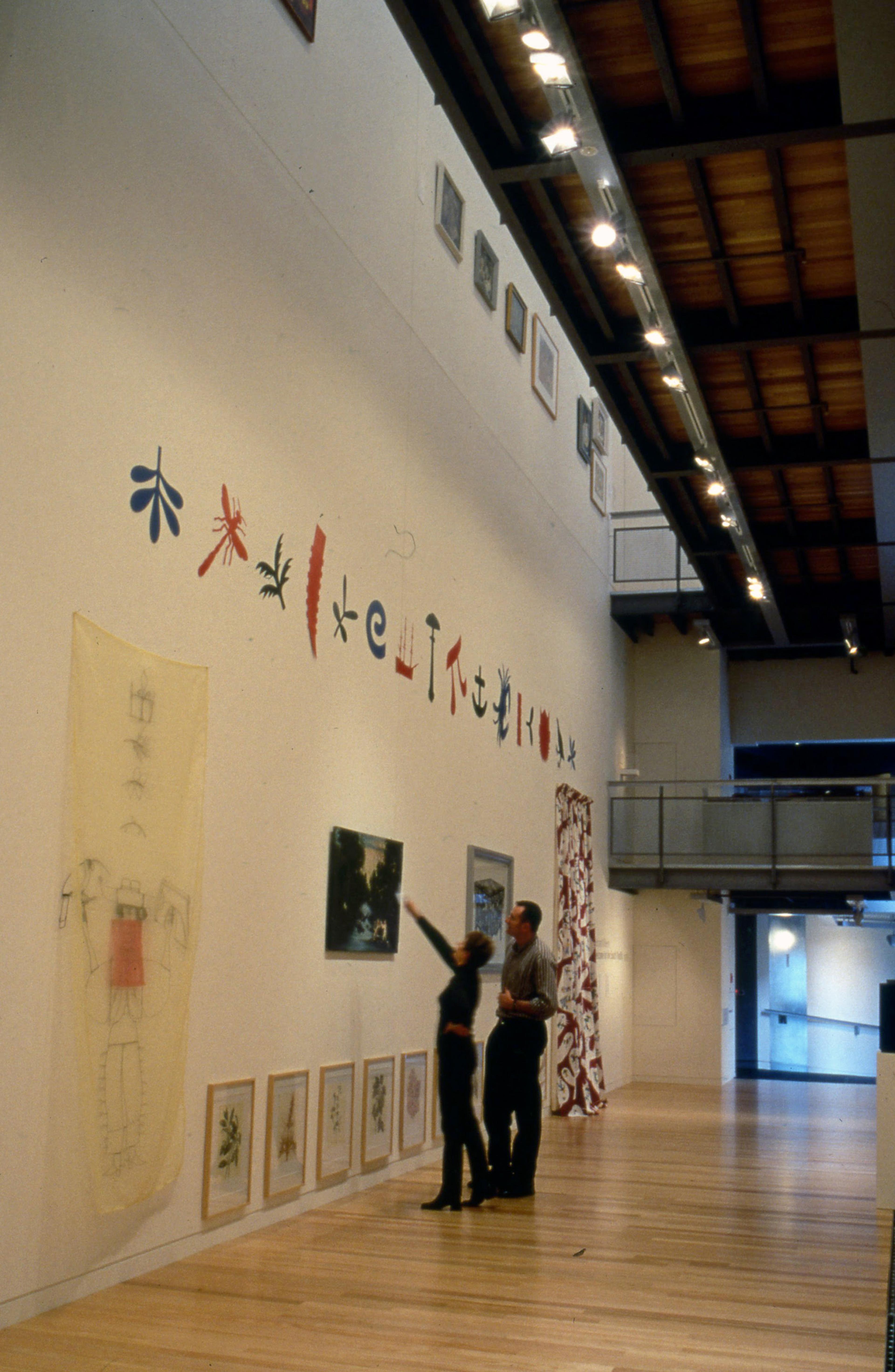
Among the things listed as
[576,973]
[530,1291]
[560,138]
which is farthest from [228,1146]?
[576,973]

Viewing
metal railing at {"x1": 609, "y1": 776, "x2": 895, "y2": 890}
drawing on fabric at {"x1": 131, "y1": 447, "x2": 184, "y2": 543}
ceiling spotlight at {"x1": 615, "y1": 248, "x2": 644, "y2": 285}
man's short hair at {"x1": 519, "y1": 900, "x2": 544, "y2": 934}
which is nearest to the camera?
drawing on fabric at {"x1": 131, "y1": 447, "x2": 184, "y2": 543}

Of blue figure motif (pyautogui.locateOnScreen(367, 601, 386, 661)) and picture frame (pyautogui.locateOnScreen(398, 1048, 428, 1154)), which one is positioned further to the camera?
picture frame (pyautogui.locateOnScreen(398, 1048, 428, 1154))

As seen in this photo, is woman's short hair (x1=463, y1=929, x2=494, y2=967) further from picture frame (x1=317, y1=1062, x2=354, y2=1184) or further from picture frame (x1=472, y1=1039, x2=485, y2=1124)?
picture frame (x1=472, y1=1039, x2=485, y2=1124)

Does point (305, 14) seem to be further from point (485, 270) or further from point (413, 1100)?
point (413, 1100)

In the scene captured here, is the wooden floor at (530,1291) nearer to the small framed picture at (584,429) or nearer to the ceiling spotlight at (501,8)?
the ceiling spotlight at (501,8)

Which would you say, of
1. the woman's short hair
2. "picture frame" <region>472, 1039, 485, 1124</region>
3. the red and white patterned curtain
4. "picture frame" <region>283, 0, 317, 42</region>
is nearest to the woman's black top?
the woman's short hair

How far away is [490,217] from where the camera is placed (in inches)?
404

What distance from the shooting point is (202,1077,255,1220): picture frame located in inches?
220

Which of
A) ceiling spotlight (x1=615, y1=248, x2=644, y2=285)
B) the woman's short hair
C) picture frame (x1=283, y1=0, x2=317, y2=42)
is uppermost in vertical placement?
picture frame (x1=283, y1=0, x2=317, y2=42)

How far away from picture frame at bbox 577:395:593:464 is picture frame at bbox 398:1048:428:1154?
748 cm

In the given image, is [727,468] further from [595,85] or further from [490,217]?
[595,85]

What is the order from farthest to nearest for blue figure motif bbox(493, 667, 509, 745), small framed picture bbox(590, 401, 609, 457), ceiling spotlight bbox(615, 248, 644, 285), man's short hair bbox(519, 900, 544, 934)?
small framed picture bbox(590, 401, 609, 457) < blue figure motif bbox(493, 667, 509, 745) < ceiling spotlight bbox(615, 248, 644, 285) < man's short hair bbox(519, 900, 544, 934)

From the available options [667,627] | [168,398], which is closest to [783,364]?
[168,398]

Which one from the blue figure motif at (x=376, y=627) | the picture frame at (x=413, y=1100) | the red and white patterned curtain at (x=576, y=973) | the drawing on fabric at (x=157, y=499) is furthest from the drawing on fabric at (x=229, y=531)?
the red and white patterned curtain at (x=576, y=973)
